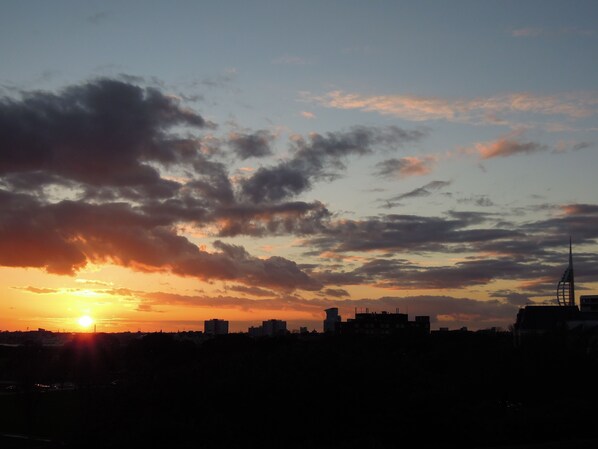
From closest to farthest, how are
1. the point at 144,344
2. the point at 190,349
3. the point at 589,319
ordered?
the point at 190,349 → the point at 144,344 → the point at 589,319

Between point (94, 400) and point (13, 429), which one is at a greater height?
point (94, 400)

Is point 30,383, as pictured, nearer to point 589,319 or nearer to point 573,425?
point 573,425

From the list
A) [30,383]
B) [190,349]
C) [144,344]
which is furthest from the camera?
[144,344]

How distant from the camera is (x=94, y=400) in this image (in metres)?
36.0

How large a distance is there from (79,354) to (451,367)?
307ft

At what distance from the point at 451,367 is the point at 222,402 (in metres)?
36.6

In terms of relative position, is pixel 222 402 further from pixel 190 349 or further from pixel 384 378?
pixel 190 349

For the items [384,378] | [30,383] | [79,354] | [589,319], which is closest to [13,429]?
[30,383]

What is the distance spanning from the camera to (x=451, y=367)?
64.9 meters

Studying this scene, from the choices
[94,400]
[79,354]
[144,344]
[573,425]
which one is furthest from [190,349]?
[573,425]

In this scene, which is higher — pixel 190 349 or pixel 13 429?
pixel 190 349

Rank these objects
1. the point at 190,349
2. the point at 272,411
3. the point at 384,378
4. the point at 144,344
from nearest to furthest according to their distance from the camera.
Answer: the point at 272,411 < the point at 384,378 < the point at 190,349 < the point at 144,344

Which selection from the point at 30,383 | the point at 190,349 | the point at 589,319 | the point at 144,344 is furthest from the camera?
the point at 589,319

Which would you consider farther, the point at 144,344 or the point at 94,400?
the point at 144,344
